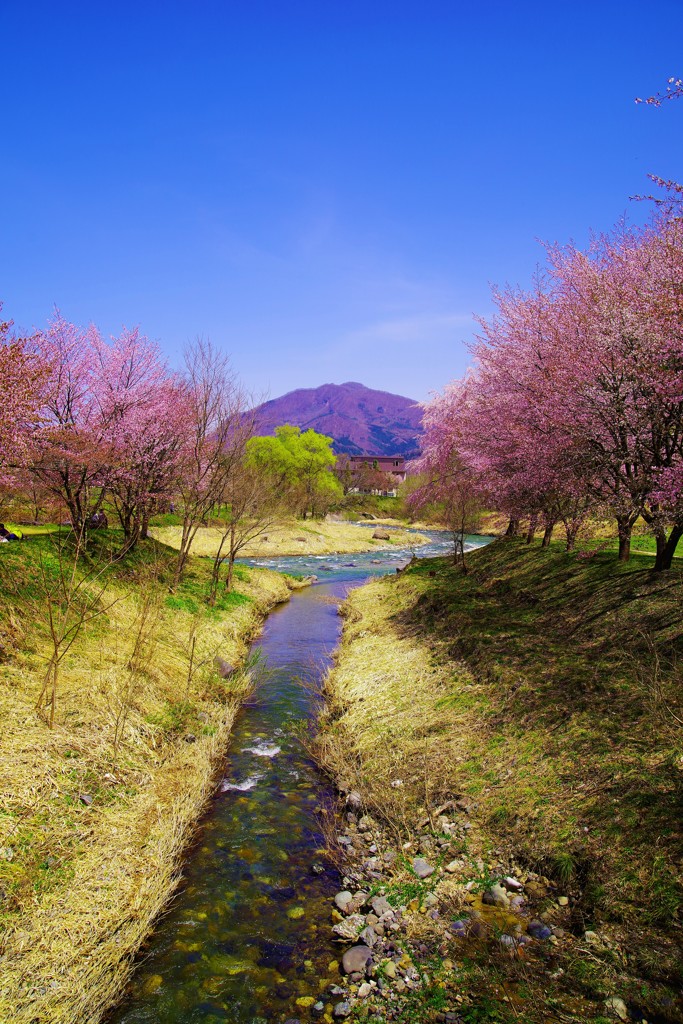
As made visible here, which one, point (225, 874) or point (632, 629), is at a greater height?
point (632, 629)

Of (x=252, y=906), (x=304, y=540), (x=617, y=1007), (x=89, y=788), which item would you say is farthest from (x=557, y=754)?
(x=304, y=540)

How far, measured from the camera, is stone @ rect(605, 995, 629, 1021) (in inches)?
211

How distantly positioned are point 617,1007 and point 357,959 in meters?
3.06

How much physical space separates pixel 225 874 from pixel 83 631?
25.6 ft

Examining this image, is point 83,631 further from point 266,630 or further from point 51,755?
point 266,630

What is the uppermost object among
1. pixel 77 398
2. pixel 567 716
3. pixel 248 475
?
pixel 77 398

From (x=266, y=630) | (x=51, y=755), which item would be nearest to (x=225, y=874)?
(x=51, y=755)

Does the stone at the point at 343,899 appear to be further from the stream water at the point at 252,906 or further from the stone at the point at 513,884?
the stone at the point at 513,884

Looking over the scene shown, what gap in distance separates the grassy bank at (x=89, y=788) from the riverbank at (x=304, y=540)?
26858 mm

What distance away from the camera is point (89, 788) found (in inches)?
371

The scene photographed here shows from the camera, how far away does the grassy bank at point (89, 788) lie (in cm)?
650

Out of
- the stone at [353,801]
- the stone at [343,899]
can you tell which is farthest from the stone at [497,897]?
the stone at [353,801]

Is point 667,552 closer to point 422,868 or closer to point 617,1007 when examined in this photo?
point 422,868

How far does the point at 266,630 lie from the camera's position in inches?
971
